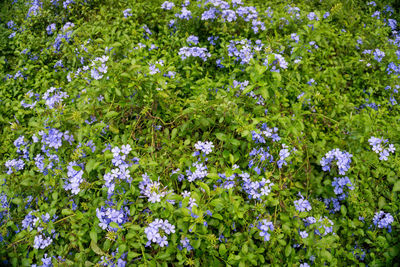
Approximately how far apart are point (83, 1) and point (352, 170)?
360 centimetres

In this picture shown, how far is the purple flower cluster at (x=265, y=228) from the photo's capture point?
76.4 inches

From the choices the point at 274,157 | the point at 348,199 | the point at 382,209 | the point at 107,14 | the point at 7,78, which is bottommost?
the point at 382,209

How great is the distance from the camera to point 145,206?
6.54ft

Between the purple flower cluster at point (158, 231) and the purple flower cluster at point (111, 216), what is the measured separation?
0.73 ft

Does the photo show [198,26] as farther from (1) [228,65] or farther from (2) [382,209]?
(2) [382,209]

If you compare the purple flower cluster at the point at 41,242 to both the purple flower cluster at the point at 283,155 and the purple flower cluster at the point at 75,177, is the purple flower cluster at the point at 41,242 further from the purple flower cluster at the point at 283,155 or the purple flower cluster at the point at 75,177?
the purple flower cluster at the point at 283,155

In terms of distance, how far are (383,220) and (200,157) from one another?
4.89ft

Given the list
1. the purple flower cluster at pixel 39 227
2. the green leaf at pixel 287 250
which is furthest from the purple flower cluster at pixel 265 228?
the purple flower cluster at pixel 39 227

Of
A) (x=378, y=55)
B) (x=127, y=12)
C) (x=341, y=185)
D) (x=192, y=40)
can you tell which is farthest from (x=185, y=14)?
(x=341, y=185)

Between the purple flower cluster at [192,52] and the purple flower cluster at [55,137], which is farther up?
the purple flower cluster at [192,52]

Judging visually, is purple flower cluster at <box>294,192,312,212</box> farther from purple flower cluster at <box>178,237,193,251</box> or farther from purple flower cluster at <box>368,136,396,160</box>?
purple flower cluster at <box>178,237,193,251</box>

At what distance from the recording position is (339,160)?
2.29 metres

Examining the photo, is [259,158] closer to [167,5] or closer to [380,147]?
[380,147]

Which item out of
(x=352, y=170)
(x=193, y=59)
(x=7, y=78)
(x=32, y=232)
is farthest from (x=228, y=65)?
(x=7, y=78)
